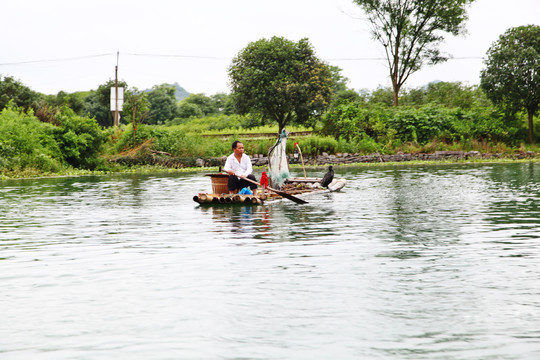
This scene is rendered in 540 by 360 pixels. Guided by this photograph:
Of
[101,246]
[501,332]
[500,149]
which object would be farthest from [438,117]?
[501,332]

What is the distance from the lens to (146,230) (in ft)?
39.2

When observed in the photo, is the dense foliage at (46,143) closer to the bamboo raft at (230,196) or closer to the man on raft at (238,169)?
the bamboo raft at (230,196)

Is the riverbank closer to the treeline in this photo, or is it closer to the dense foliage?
the treeline

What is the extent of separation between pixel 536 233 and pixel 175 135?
100 ft

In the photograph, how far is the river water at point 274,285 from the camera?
17.2 feet

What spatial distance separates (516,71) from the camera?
133 feet

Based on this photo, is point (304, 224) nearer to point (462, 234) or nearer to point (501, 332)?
point (462, 234)

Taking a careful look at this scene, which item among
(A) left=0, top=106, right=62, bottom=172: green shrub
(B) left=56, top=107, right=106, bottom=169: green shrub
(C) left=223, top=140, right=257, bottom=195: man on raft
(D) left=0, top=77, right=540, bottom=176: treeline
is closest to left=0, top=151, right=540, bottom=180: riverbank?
(D) left=0, top=77, right=540, bottom=176: treeline

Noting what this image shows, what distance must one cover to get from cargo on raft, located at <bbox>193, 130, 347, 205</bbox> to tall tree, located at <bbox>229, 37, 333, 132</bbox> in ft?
66.3

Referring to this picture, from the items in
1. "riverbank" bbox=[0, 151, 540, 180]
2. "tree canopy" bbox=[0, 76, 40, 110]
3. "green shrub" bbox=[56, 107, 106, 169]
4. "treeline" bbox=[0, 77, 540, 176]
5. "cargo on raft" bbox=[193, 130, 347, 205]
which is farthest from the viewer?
"tree canopy" bbox=[0, 76, 40, 110]

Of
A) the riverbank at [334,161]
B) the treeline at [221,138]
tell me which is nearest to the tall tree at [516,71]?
the treeline at [221,138]

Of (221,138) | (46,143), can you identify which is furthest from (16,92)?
(46,143)

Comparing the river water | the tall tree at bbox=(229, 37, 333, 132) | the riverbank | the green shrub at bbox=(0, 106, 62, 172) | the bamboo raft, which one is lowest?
the river water

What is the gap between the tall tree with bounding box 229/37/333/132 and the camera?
4034cm
